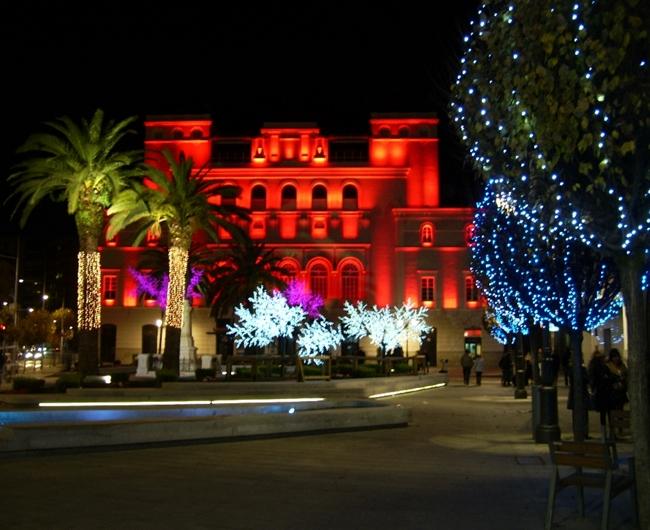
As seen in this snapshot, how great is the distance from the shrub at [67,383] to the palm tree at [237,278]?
88.1 ft

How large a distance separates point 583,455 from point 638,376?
39.3 inches

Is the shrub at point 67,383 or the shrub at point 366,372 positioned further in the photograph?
the shrub at point 366,372

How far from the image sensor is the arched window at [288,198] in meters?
64.2

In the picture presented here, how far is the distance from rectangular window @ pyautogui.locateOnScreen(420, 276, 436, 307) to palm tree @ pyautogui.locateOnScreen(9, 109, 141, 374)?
37.0 meters

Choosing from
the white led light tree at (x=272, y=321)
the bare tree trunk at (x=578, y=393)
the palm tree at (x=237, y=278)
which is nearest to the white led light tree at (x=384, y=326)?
the white led light tree at (x=272, y=321)

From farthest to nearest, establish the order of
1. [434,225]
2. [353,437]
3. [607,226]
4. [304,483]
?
1. [434,225]
2. [353,437]
3. [304,483]
4. [607,226]

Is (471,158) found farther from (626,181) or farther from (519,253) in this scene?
(519,253)

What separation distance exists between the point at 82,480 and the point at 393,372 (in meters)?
26.4

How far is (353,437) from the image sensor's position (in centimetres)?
1648

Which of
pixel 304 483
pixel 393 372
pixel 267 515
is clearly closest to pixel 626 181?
pixel 267 515

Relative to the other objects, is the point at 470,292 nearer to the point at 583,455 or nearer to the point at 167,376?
the point at 167,376

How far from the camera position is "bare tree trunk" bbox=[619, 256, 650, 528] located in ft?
26.2

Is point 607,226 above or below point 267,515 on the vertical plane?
above

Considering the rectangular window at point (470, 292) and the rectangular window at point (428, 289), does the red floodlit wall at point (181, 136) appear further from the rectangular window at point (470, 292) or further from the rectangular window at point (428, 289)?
the rectangular window at point (470, 292)
